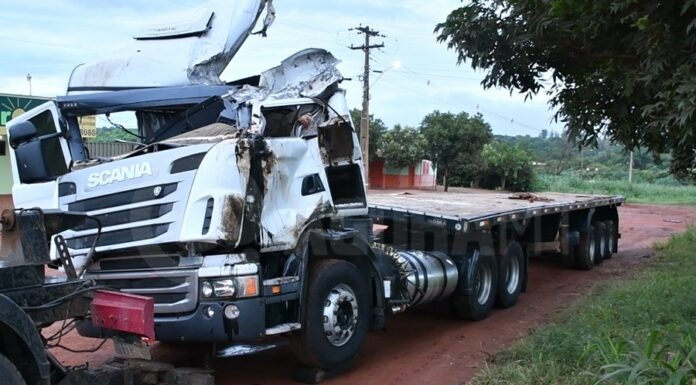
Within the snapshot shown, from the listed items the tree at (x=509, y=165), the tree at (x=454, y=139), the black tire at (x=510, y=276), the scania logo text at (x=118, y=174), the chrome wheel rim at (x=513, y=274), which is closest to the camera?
the scania logo text at (x=118, y=174)

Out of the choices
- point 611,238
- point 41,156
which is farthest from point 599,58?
point 611,238

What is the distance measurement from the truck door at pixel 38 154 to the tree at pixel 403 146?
38.1 m

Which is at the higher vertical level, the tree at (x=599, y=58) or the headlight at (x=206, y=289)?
the tree at (x=599, y=58)

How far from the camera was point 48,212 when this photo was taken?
4129mm

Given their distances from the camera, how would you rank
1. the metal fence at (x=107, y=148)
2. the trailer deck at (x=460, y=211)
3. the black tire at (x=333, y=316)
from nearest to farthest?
the black tire at (x=333, y=316), the metal fence at (x=107, y=148), the trailer deck at (x=460, y=211)

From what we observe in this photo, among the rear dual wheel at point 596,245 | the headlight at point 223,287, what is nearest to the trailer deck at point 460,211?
the rear dual wheel at point 596,245

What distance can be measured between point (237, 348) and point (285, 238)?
1.62 m

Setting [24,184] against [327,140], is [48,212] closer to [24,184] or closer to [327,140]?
[24,184]

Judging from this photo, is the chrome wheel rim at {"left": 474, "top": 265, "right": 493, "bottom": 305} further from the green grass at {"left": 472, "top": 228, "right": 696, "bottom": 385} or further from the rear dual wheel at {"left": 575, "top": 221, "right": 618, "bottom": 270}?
Answer: the rear dual wheel at {"left": 575, "top": 221, "right": 618, "bottom": 270}

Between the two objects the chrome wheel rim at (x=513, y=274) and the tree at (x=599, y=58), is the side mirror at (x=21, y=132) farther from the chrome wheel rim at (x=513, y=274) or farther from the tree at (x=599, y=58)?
the chrome wheel rim at (x=513, y=274)

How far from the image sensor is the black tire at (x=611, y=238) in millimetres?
15688

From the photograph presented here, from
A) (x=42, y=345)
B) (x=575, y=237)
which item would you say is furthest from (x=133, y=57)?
(x=575, y=237)

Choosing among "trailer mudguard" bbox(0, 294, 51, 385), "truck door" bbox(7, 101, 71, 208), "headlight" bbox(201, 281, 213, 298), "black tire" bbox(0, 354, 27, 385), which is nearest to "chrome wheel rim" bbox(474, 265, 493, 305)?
"headlight" bbox(201, 281, 213, 298)

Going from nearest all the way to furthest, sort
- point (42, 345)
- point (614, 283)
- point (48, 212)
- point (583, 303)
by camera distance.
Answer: point (42, 345)
point (48, 212)
point (583, 303)
point (614, 283)
